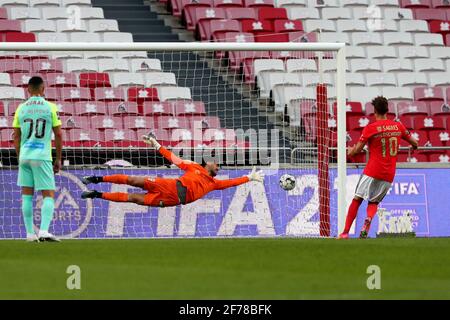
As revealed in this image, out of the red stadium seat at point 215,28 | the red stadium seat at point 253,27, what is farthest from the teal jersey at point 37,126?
the red stadium seat at point 253,27

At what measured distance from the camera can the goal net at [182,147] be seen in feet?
61.8

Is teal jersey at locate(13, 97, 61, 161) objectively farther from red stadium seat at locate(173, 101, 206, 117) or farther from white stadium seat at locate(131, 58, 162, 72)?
white stadium seat at locate(131, 58, 162, 72)

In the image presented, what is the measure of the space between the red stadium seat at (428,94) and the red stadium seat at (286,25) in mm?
2733

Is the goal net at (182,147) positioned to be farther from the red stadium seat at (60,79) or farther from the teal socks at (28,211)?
the teal socks at (28,211)

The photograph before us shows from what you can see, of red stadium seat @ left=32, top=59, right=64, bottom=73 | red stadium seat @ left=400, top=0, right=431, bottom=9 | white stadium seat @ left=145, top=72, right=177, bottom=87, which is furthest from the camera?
red stadium seat @ left=400, top=0, right=431, bottom=9

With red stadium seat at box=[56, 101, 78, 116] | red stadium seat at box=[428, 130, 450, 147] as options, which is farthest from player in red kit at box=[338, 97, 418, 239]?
red stadium seat at box=[428, 130, 450, 147]

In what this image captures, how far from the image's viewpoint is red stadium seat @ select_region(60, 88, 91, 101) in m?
19.4

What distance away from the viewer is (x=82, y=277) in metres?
9.95

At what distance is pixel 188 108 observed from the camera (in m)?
19.9

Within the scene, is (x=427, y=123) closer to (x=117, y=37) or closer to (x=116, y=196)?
(x=117, y=37)

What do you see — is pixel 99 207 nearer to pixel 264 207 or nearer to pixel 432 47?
pixel 264 207

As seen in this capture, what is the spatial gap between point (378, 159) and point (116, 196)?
12.4 ft

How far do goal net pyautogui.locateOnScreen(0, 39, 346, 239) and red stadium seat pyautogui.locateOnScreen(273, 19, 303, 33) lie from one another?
5390 mm
